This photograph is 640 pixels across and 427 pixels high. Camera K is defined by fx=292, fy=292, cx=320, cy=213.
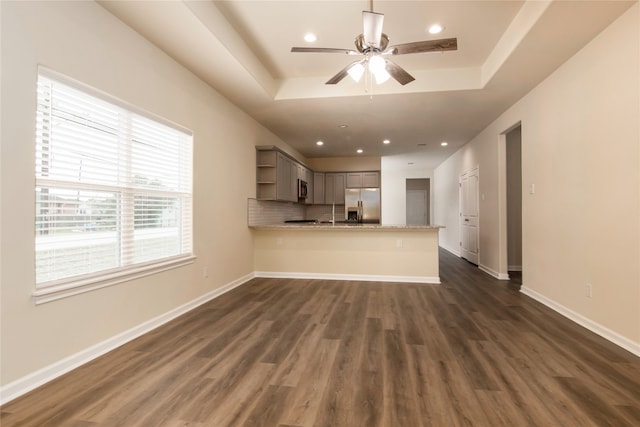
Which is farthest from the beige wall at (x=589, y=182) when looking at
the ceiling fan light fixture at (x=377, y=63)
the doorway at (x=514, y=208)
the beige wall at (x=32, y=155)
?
the beige wall at (x=32, y=155)

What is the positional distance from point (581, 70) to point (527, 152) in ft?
4.09

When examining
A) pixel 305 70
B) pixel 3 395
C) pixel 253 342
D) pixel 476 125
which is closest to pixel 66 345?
pixel 3 395

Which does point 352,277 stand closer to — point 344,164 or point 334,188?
point 334,188

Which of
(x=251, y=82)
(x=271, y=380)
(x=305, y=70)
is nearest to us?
(x=271, y=380)

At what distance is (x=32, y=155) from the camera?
6.11 ft

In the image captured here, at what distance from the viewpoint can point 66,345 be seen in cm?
205

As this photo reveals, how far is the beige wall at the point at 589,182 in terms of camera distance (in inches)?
92.6

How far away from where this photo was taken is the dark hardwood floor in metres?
1.60

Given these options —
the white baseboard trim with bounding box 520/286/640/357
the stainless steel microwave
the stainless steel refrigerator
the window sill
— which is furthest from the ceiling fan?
the stainless steel refrigerator

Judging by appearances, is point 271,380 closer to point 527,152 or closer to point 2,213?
point 2,213

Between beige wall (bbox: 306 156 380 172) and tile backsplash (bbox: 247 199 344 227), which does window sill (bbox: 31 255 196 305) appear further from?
beige wall (bbox: 306 156 380 172)

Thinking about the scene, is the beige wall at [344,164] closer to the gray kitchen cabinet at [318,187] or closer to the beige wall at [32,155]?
the gray kitchen cabinet at [318,187]

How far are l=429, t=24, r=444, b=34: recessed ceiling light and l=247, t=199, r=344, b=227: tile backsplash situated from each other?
344cm

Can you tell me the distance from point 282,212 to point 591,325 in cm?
520
